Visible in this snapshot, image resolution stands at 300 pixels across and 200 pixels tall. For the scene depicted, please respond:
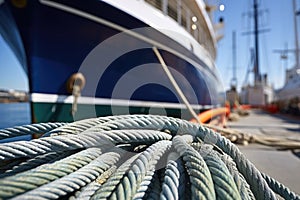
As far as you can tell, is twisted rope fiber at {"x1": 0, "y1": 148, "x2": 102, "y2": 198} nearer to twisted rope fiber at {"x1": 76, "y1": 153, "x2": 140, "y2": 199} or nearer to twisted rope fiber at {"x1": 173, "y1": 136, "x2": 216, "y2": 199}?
twisted rope fiber at {"x1": 76, "y1": 153, "x2": 140, "y2": 199}

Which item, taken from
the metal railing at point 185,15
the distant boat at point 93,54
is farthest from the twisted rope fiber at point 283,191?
the metal railing at point 185,15

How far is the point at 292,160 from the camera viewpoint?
245 cm

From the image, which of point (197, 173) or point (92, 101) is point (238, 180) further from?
point (92, 101)

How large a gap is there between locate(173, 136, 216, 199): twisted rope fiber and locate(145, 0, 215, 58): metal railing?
12.6 ft

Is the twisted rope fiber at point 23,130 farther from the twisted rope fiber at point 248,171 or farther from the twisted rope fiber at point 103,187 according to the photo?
the twisted rope fiber at point 248,171

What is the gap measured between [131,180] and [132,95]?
3049 mm

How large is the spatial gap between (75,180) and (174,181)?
0.35 metres

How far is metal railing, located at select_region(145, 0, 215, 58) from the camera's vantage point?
4422 millimetres

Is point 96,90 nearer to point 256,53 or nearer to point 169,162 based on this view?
point 169,162

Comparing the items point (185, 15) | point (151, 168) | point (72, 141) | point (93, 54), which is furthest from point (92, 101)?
point (185, 15)

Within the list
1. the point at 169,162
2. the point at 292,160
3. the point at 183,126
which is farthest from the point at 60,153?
the point at 292,160

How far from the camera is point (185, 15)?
5.48 metres

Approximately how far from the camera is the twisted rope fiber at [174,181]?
74 cm

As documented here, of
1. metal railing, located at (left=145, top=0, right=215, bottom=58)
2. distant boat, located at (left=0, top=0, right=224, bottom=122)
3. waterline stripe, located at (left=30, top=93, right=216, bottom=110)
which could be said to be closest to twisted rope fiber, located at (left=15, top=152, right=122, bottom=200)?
distant boat, located at (left=0, top=0, right=224, bottom=122)
